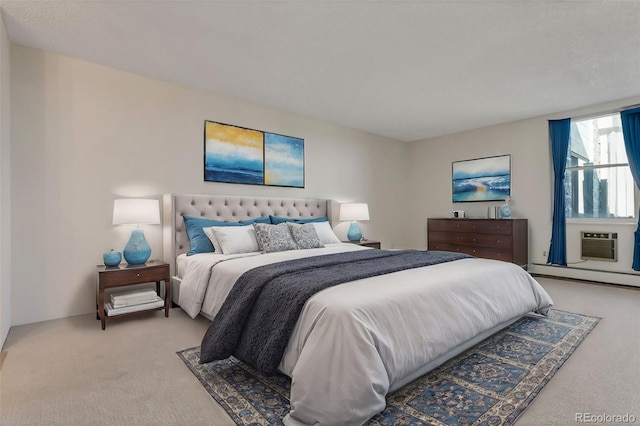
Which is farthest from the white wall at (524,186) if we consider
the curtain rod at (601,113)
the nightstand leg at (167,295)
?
the nightstand leg at (167,295)

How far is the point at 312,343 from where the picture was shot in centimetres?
159

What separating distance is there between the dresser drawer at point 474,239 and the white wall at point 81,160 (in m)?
3.57

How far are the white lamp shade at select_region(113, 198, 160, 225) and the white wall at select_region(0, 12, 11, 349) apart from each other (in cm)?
74

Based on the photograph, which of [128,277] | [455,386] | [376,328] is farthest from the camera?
[128,277]

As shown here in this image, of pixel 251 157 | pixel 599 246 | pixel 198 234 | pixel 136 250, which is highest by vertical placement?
pixel 251 157

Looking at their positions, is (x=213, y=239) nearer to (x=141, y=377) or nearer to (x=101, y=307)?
(x=101, y=307)

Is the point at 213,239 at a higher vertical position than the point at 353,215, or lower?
lower

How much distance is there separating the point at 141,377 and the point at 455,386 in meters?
1.81

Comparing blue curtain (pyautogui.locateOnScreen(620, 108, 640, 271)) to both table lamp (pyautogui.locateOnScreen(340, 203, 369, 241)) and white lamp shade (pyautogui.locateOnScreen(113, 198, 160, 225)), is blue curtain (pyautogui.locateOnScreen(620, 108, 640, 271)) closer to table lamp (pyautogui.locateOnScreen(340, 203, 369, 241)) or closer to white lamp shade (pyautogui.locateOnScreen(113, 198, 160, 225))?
table lamp (pyautogui.locateOnScreen(340, 203, 369, 241))

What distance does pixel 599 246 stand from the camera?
445cm

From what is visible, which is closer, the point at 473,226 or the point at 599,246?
the point at 599,246

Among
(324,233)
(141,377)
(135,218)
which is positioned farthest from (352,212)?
(141,377)

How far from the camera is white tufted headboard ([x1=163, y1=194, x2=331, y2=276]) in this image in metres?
3.52

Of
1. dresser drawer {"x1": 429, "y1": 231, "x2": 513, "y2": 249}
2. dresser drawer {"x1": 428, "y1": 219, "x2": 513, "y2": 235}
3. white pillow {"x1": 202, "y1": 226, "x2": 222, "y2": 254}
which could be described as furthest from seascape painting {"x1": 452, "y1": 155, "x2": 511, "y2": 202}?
white pillow {"x1": 202, "y1": 226, "x2": 222, "y2": 254}
